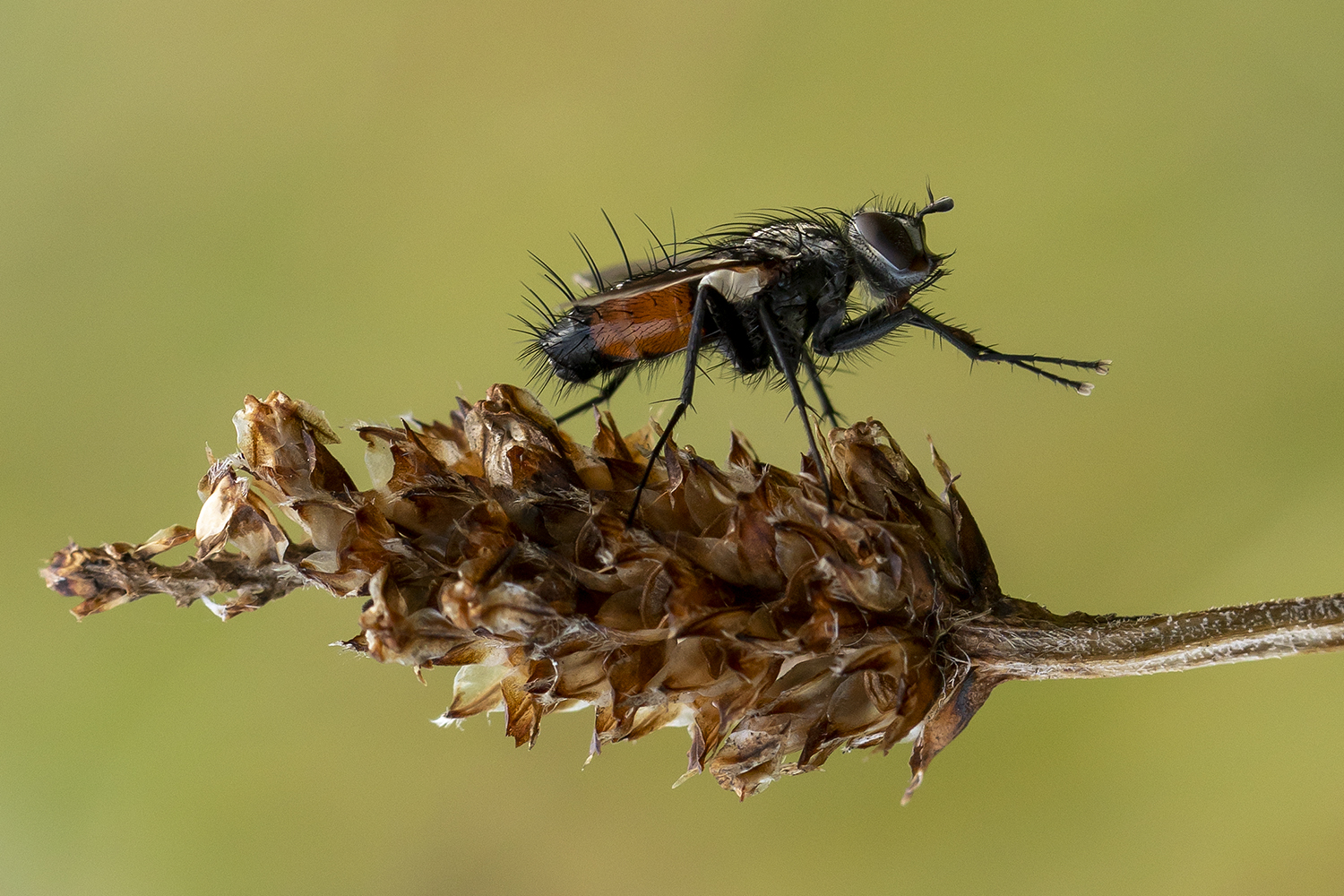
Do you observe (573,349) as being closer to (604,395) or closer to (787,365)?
(604,395)

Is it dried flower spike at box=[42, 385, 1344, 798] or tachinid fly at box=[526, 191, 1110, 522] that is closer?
dried flower spike at box=[42, 385, 1344, 798]

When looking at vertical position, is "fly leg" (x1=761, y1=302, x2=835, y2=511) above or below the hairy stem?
above

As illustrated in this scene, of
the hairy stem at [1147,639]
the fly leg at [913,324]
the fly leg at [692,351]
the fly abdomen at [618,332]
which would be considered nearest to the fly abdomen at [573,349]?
the fly abdomen at [618,332]

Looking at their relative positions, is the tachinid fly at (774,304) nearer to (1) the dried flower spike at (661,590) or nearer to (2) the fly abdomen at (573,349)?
(2) the fly abdomen at (573,349)

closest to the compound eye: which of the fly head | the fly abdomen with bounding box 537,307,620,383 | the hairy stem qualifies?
the fly head

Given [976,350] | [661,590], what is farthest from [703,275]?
[661,590]

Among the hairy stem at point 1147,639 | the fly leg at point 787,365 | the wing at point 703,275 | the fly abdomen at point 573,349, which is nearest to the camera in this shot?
the hairy stem at point 1147,639

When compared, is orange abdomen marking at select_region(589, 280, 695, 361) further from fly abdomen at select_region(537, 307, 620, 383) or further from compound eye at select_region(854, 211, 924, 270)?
compound eye at select_region(854, 211, 924, 270)
